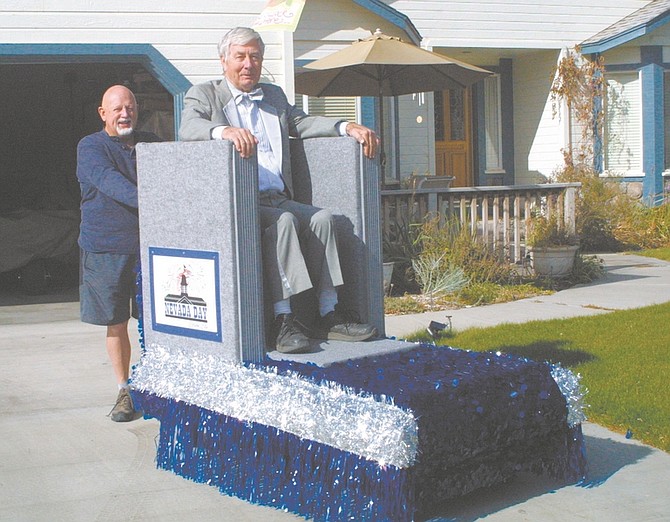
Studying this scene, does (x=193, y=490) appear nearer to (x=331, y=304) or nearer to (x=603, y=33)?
(x=331, y=304)

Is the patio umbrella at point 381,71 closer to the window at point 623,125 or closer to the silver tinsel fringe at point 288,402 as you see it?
the silver tinsel fringe at point 288,402

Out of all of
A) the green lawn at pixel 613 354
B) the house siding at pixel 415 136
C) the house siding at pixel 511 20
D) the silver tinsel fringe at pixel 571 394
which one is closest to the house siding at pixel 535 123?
the house siding at pixel 511 20

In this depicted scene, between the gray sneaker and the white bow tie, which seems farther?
the gray sneaker

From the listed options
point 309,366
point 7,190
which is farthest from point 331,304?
point 7,190

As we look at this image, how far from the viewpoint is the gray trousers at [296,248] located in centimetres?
466

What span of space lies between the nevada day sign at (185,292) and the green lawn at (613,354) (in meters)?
2.26

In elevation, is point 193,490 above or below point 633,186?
below

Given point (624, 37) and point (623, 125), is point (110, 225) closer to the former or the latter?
point (624, 37)

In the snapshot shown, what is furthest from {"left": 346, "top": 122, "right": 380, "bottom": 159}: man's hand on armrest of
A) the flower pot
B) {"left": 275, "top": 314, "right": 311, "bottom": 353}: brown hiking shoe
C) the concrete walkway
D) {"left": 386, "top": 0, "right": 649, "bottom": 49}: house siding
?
{"left": 386, "top": 0, "right": 649, "bottom": 49}: house siding

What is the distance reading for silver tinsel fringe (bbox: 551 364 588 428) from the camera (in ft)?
14.4

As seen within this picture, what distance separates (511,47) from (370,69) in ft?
20.7

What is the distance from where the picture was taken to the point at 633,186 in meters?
16.5

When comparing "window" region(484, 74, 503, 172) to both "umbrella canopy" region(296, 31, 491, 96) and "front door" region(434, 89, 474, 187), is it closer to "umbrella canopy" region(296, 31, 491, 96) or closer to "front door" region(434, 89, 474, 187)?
"front door" region(434, 89, 474, 187)

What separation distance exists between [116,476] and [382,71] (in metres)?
6.90
